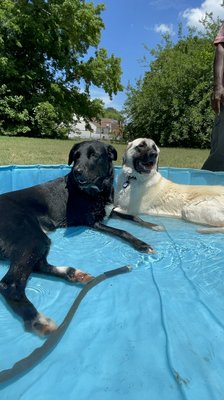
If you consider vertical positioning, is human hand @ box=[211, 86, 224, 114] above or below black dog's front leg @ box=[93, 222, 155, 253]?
above

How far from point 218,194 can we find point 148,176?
3.51 feet

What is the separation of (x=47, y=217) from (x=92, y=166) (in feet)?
2.69

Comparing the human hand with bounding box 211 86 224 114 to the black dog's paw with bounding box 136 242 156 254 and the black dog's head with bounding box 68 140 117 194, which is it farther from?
the black dog's paw with bounding box 136 242 156 254

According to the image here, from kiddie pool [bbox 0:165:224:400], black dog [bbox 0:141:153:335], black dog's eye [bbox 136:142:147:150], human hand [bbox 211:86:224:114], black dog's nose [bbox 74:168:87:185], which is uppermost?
human hand [bbox 211:86:224:114]

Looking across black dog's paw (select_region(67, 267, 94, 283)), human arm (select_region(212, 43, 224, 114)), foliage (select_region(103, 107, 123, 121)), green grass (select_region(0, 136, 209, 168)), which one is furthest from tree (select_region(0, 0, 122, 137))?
black dog's paw (select_region(67, 267, 94, 283))

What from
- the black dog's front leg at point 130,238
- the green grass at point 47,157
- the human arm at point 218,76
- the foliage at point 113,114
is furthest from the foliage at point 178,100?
the black dog's front leg at point 130,238

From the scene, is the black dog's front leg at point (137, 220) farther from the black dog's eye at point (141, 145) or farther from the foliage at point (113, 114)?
the foliage at point (113, 114)

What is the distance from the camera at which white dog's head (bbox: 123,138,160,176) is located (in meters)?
5.26

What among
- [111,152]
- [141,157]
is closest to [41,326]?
[111,152]

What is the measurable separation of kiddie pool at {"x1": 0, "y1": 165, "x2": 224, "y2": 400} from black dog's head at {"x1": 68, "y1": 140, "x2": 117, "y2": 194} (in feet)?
2.71

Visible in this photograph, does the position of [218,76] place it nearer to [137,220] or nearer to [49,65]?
[137,220]

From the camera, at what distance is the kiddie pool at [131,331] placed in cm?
190

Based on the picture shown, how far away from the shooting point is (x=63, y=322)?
94.0 inches

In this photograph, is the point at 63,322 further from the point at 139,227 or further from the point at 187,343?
the point at 139,227
